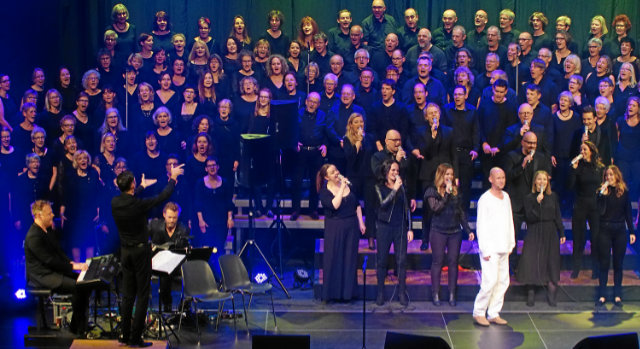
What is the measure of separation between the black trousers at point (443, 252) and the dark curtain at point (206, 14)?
138 inches

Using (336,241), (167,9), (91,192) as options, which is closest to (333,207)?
(336,241)

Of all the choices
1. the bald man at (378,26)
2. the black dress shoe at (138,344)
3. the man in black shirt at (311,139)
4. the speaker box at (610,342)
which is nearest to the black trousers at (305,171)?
the man in black shirt at (311,139)

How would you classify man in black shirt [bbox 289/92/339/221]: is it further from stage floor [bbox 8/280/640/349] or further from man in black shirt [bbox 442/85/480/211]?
stage floor [bbox 8/280/640/349]

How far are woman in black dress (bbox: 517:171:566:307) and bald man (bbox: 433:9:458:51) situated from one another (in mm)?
2600

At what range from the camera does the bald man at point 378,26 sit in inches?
432

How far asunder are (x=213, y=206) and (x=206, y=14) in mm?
2808

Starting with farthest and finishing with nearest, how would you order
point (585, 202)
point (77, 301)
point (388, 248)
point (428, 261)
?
1. point (428, 261)
2. point (585, 202)
3. point (388, 248)
4. point (77, 301)

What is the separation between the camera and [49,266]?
7.88m

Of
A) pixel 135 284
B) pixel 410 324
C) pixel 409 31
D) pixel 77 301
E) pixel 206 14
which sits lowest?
pixel 410 324

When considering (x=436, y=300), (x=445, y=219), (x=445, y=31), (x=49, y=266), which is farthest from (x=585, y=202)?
(x=49, y=266)

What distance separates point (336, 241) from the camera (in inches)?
362

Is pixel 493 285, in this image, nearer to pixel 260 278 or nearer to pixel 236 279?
pixel 236 279

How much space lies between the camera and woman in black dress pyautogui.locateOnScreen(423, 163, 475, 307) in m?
8.92

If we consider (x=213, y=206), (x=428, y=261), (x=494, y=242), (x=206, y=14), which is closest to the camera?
(x=494, y=242)
